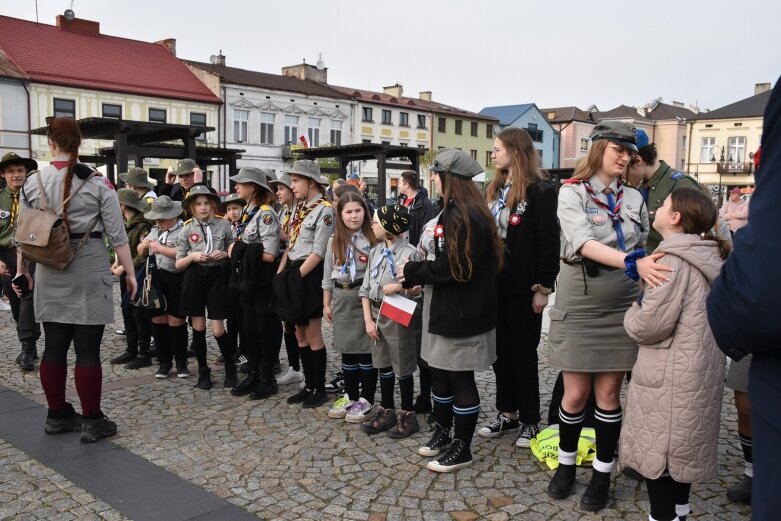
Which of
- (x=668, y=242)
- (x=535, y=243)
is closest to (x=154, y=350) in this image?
(x=535, y=243)

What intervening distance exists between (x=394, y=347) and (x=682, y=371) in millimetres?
2144

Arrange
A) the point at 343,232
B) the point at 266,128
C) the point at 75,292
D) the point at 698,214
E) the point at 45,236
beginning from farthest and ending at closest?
1. the point at 266,128
2. the point at 343,232
3. the point at 75,292
4. the point at 45,236
5. the point at 698,214

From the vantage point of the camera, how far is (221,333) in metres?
6.06

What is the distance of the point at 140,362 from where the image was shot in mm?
6824

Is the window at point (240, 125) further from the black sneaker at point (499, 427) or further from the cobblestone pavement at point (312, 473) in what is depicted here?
the black sneaker at point (499, 427)

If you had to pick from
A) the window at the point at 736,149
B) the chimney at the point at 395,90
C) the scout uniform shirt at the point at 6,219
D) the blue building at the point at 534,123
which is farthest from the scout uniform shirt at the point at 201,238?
the window at the point at 736,149

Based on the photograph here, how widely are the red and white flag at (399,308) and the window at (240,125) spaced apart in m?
38.2

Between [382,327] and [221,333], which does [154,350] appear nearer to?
[221,333]

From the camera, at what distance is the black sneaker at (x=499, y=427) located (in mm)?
4746

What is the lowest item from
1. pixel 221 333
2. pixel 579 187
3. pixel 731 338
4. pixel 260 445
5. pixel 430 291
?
pixel 260 445

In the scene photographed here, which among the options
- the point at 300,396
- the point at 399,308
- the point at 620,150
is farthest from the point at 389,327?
the point at 620,150

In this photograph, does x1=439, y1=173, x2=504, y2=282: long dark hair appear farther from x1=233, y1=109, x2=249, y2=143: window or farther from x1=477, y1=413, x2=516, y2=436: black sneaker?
x1=233, y1=109, x2=249, y2=143: window

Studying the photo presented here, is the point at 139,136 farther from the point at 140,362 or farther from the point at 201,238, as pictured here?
the point at 201,238

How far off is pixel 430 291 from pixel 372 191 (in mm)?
31002
